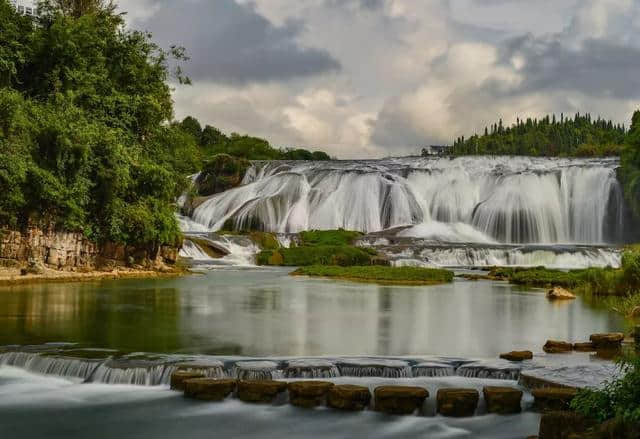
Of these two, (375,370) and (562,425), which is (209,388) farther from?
(562,425)

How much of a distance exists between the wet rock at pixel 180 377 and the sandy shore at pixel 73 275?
16189mm

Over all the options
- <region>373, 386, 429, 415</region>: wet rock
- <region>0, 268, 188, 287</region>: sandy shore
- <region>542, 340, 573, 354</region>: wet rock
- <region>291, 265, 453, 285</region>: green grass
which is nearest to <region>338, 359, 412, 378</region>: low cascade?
<region>373, 386, 429, 415</region>: wet rock

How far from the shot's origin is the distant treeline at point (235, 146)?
10431 cm

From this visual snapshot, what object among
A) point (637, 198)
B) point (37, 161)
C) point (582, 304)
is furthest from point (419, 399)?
point (637, 198)

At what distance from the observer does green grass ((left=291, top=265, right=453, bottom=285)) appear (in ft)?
104

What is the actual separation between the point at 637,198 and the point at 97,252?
41387mm

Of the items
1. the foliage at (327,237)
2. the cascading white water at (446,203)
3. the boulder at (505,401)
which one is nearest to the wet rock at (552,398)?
the boulder at (505,401)

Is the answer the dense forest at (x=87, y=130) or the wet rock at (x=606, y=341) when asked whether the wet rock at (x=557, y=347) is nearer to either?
the wet rock at (x=606, y=341)

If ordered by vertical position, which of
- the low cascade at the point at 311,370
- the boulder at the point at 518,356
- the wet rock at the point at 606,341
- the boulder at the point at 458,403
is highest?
the wet rock at the point at 606,341

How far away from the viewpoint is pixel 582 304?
2394cm

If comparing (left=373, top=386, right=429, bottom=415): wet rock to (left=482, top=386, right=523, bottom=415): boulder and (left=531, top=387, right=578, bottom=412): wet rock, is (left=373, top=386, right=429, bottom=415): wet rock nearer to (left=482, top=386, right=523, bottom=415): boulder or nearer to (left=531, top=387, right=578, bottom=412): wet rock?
(left=482, top=386, right=523, bottom=415): boulder

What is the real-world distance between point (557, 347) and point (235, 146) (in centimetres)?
9484

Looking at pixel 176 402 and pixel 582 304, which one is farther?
pixel 582 304

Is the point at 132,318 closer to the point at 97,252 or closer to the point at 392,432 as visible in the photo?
the point at 392,432
